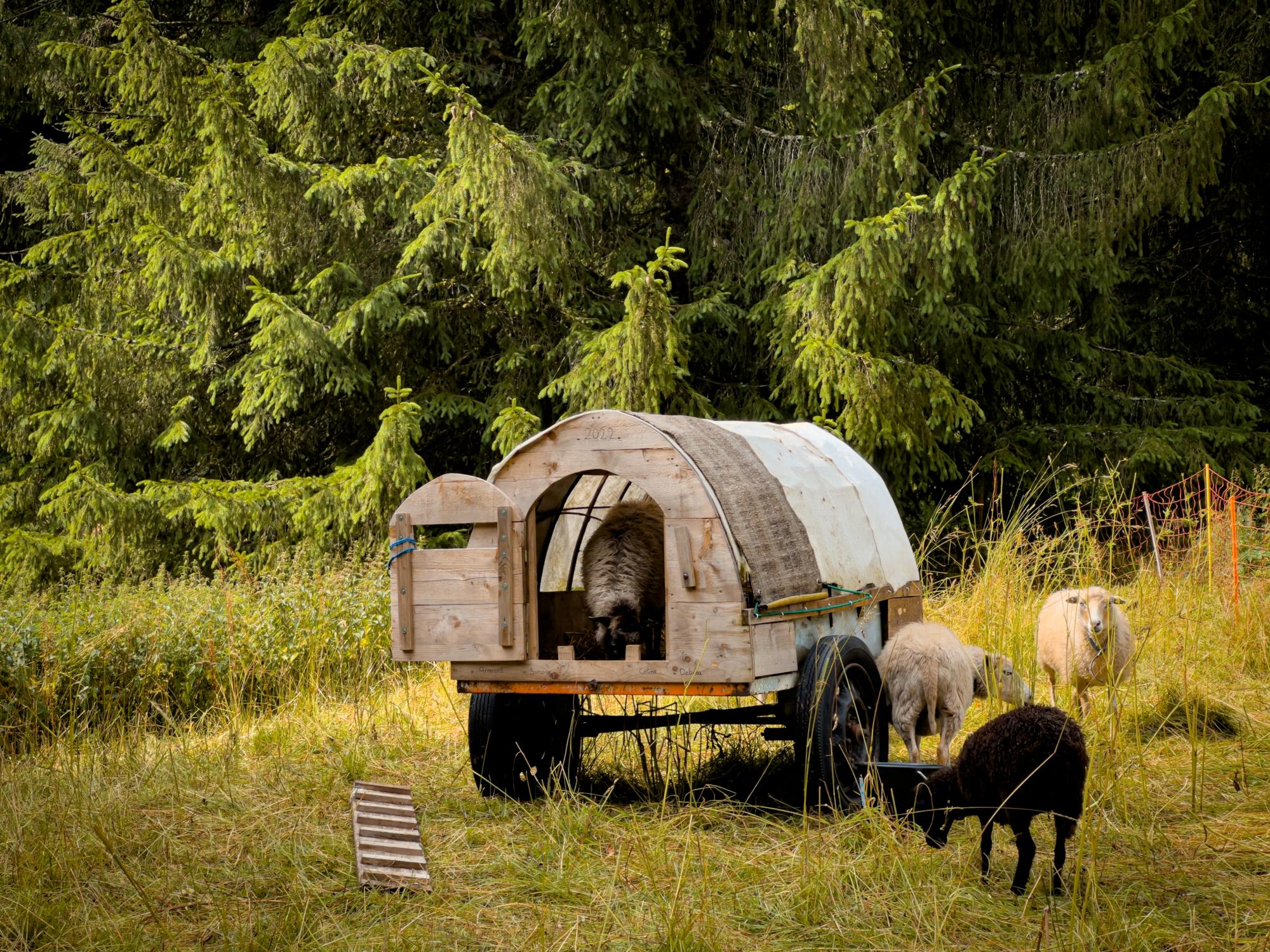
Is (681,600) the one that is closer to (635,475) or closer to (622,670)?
(622,670)

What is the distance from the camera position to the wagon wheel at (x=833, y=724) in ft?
17.1

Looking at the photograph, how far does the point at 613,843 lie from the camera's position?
506 cm

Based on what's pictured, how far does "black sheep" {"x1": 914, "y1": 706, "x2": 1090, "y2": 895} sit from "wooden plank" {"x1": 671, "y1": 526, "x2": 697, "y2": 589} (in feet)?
4.28

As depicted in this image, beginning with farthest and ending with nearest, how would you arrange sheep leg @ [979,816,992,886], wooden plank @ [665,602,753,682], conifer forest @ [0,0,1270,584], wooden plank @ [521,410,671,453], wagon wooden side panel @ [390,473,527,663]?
conifer forest @ [0,0,1270,584] → wagon wooden side panel @ [390,473,527,663] → wooden plank @ [521,410,671,453] → wooden plank @ [665,602,753,682] → sheep leg @ [979,816,992,886]

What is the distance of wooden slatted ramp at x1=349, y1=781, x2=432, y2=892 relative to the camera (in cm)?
454

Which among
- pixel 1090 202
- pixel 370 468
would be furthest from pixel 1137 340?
pixel 370 468

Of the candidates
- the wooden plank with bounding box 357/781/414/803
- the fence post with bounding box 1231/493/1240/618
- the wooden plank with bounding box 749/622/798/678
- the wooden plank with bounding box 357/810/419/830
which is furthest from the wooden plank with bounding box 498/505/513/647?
the fence post with bounding box 1231/493/1240/618

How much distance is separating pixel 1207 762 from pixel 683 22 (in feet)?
30.7

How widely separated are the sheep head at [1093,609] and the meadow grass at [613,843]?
497 mm

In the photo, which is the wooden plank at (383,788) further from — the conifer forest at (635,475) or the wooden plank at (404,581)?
the wooden plank at (404,581)

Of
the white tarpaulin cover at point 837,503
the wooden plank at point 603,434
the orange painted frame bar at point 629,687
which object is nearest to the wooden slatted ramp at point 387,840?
the orange painted frame bar at point 629,687

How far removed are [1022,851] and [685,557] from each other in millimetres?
1751

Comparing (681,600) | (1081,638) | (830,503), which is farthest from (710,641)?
(1081,638)

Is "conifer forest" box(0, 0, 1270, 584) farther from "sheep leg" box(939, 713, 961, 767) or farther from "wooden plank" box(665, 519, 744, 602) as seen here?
"wooden plank" box(665, 519, 744, 602)
